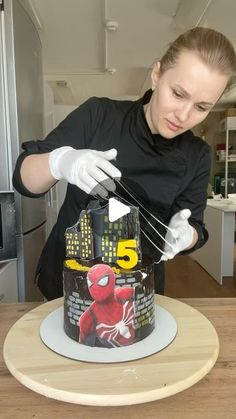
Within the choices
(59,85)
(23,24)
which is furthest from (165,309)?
(59,85)

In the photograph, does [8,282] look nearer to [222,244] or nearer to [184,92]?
[184,92]

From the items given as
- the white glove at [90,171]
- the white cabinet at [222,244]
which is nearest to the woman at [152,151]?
the white glove at [90,171]

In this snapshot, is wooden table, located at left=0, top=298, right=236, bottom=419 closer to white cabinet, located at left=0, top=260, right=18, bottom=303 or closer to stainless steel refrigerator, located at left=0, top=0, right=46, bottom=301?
white cabinet, located at left=0, top=260, right=18, bottom=303

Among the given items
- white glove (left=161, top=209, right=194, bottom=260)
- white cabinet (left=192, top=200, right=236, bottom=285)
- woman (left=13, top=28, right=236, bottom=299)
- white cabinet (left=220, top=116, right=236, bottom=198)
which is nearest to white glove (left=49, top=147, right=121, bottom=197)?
woman (left=13, top=28, right=236, bottom=299)

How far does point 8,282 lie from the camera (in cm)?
129

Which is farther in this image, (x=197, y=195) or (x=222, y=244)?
(x=222, y=244)

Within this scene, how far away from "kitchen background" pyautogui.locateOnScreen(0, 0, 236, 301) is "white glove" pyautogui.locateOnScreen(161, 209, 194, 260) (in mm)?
504

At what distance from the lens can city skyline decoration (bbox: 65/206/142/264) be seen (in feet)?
1.93

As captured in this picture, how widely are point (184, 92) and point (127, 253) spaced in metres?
0.38

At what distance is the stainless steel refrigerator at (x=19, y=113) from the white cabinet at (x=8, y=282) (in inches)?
1.7

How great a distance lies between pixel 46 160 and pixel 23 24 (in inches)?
40.4

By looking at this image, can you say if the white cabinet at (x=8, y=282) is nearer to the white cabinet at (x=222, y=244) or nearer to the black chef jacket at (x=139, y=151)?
the black chef jacket at (x=139, y=151)

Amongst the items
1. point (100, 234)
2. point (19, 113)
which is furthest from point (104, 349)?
point (19, 113)

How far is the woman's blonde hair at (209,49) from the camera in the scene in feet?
2.29
